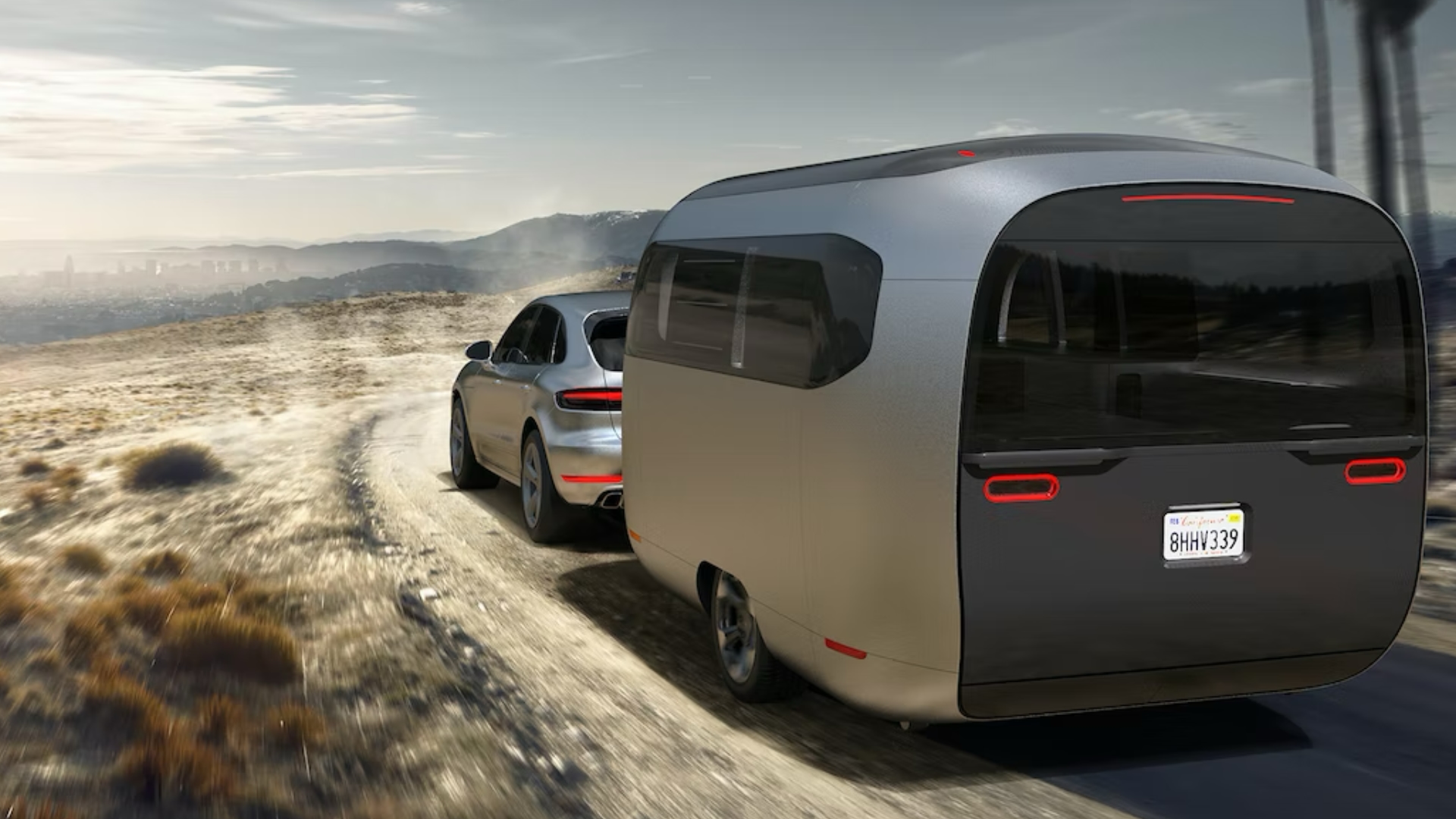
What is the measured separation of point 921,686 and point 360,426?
56.7 feet

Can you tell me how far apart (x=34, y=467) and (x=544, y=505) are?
10208mm

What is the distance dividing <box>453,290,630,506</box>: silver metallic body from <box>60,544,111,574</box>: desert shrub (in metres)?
3.02

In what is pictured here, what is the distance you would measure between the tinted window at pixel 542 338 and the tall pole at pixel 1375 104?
15.0 m

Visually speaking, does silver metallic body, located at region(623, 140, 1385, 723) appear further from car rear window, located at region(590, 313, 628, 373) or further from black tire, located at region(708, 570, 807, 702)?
car rear window, located at region(590, 313, 628, 373)

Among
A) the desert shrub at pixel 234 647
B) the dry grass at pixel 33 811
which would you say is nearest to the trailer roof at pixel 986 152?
the desert shrub at pixel 234 647

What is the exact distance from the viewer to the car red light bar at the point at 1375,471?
4.97 metres

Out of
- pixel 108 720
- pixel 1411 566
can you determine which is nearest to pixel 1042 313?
pixel 1411 566

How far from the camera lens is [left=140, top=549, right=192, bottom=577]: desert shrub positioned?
30.8ft

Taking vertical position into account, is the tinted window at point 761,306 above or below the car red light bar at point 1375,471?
above

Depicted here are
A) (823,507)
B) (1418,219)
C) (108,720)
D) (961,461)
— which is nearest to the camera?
(961,461)

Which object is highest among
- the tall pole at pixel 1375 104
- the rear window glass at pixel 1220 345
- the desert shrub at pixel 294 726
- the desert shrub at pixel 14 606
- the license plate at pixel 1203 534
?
the tall pole at pixel 1375 104

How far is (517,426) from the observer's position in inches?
419

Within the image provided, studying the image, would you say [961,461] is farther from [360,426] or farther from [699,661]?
[360,426]

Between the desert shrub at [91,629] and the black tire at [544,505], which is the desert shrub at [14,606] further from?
the black tire at [544,505]
